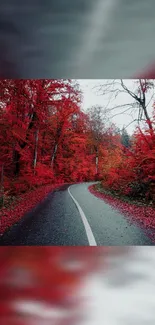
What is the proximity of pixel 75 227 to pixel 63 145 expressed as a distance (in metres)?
1.34

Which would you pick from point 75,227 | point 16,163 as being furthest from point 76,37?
point 16,163

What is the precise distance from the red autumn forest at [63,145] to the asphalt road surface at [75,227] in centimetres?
40

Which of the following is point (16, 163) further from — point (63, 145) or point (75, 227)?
point (75, 227)

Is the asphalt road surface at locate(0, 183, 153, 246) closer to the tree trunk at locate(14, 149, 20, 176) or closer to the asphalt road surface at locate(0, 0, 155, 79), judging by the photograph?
the tree trunk at locate(14, 149, 20, 176)

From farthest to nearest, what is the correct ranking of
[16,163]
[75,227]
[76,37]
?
[16,163], [75,227], [76,37]

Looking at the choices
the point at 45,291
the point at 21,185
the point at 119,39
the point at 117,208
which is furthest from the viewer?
the point at 21,185

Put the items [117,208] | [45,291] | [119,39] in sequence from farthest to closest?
1. [117,208]
2. [119,39]
3. [45,291]

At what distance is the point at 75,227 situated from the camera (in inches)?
167

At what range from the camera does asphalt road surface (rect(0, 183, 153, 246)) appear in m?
4.13

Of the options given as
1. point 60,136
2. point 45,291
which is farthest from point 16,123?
point 45,291

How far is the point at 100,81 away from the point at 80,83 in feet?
0.95

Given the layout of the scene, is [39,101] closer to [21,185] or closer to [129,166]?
[21,185]

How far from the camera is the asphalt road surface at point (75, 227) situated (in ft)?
13.6

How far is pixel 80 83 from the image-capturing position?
16.0 feet
